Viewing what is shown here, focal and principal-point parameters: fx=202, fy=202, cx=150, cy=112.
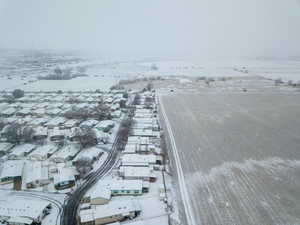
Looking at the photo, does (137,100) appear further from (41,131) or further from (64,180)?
(64,180)

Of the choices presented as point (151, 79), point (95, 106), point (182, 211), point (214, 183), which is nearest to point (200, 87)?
point (151, 79)

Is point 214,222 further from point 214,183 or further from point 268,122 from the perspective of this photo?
point 268,122

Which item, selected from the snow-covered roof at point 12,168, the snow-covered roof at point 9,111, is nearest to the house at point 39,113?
the snow-covered roof at point 9,111

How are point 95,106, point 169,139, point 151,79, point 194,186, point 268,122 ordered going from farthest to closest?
1. point 151,79
2. point 95,106
3. point 268,122
4. point 169,139
5. point 194,186

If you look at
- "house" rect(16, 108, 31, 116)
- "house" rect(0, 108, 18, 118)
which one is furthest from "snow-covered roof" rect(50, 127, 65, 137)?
"house" rect(0, 108, 18, 118)

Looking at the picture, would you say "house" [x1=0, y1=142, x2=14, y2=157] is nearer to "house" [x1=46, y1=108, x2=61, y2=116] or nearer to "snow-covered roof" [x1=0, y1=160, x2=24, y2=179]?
"snow-covered roof" [x1=0, y1=160, x2=24, y2=179]

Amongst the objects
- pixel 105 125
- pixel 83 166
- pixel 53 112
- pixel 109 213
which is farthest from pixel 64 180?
pixel 53 112
